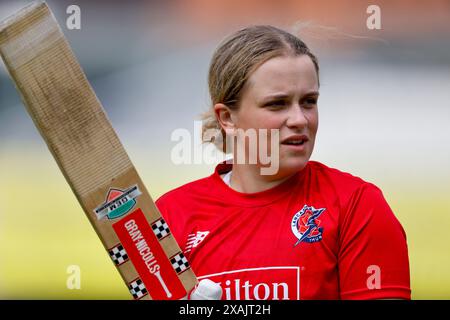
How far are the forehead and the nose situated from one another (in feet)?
0.15

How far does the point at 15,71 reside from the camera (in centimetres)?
194

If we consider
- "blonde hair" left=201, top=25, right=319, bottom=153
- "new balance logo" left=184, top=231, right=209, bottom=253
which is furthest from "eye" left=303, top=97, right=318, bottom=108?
"new balance logo" left=184, top=231, right=209, bottom=253

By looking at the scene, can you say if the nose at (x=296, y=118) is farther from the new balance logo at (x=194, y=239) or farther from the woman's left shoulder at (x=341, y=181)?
the new balance logo at (x=194, y=239)

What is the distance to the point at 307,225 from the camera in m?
2.07

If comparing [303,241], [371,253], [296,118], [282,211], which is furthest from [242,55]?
[371,253]

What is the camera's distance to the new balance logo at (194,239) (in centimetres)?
217

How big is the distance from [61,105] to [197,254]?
60cm

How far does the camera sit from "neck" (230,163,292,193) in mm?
2211

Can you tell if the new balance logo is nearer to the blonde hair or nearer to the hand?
the hand

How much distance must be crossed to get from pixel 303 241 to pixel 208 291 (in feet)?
1.02

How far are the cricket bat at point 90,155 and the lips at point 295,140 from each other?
0.44 metres

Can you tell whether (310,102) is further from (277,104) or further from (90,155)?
(90,155)

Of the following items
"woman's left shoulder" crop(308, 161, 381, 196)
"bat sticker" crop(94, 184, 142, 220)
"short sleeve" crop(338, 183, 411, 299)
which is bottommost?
"short sleeve" crop(338, 183, 411, 299)

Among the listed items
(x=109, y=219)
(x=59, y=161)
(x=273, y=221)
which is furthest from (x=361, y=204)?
(x=59, y=161)
